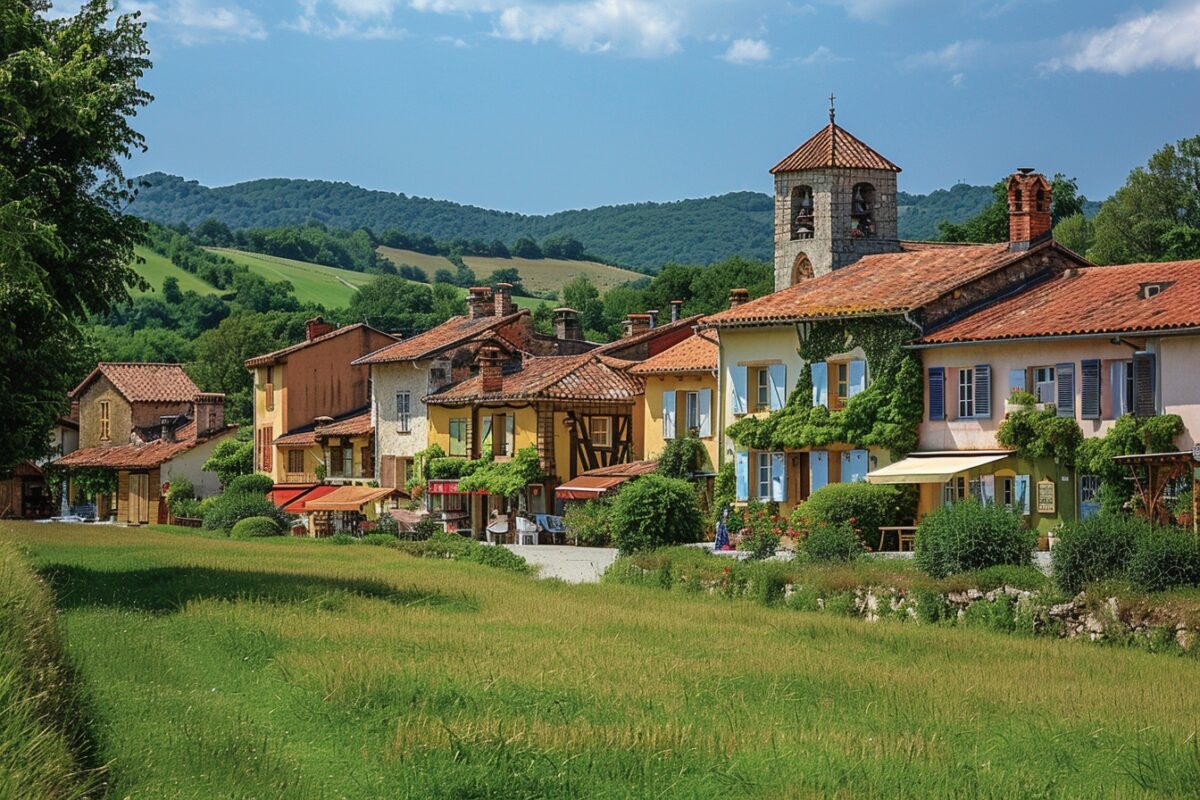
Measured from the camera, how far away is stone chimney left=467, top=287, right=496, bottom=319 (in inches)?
2640

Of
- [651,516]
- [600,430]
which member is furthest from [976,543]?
[600,430]

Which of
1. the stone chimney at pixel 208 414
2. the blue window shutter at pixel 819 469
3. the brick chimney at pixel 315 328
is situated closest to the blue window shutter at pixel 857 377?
the blue window shutter at pixel 819 469

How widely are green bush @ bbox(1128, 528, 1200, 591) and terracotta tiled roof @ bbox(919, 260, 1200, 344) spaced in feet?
32.9

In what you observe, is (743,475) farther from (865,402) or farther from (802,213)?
(802,213)

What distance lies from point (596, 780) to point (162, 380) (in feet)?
230

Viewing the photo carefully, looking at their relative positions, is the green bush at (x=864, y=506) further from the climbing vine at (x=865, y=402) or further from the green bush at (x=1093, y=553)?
the green bush at (x=1093, y=553)

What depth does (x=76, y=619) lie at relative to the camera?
2186cm

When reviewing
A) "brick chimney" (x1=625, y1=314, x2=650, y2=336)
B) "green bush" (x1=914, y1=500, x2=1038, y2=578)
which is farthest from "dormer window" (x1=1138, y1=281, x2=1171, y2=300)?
"brick chimney" (x1=625, y1=314, x2=650, y2=336)

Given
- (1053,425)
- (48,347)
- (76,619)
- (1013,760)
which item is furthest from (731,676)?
(1053,425)

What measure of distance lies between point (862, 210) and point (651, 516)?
48.9ft

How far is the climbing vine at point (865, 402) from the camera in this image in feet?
130

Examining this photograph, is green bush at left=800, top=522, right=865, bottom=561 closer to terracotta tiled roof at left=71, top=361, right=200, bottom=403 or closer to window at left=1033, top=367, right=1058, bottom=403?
window at left=1033, top=367, right=1058, bottom=403

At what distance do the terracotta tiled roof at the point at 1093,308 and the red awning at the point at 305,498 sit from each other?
28.2 metres

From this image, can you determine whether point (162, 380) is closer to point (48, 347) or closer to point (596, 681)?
point (48, 347)
